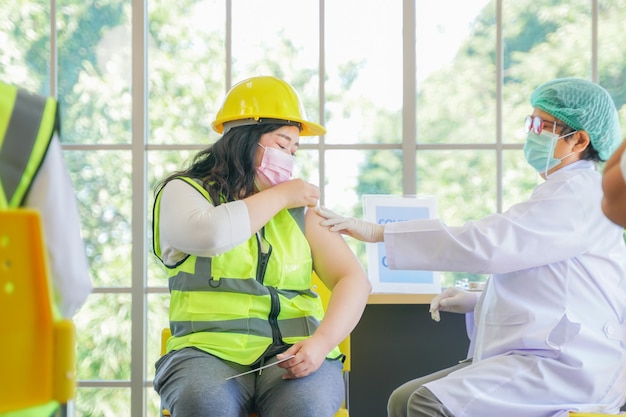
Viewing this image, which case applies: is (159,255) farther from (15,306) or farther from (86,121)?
(86,121)

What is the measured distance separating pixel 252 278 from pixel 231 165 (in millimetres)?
367

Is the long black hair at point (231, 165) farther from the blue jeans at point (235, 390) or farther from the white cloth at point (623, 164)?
the white cloth at point (623, 164)

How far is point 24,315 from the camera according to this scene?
3.50 feet

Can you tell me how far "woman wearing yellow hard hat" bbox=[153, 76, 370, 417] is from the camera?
195 cm

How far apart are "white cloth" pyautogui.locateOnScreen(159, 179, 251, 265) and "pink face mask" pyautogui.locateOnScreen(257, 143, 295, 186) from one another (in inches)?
9.4

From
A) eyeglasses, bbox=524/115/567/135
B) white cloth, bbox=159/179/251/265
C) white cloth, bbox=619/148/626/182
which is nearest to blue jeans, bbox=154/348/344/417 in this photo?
white cloth, bbox=159/179/251/265

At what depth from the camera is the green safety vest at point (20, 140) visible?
1205 mm

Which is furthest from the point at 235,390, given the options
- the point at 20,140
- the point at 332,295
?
the point at 20,140

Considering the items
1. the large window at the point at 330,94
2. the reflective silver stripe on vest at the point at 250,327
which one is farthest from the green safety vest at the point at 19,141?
the large window at the point at 330,94

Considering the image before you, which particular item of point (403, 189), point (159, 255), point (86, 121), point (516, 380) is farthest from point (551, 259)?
point (86, 121)

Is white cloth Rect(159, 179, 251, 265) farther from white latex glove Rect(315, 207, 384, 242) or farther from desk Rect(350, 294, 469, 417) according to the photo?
desk Rect(350, 294, 469, 417)

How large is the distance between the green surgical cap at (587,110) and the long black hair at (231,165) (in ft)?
2.62

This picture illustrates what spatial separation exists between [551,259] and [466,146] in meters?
1.44

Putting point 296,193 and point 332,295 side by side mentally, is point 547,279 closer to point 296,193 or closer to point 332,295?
point 332,295
